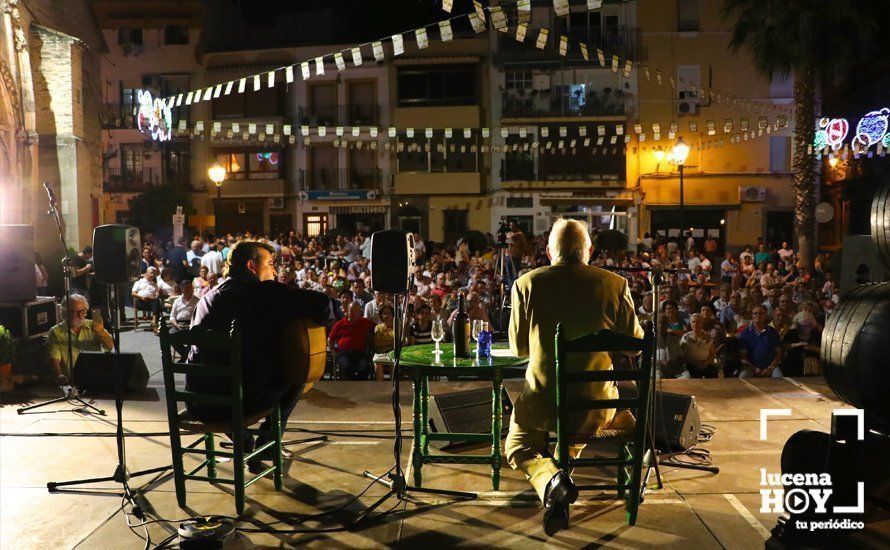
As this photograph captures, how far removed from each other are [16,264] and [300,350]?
184 inches

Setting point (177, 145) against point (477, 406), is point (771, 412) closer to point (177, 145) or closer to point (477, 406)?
point (477, 406)

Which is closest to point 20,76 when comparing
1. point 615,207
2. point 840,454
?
point 840,454

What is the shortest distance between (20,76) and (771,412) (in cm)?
1412

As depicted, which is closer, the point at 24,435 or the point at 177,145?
the point at 24,435

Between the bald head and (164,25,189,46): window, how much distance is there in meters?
29.4

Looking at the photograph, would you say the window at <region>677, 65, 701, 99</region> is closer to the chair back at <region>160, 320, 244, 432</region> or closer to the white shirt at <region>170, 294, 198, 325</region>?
the white shirt at <region>170, 294, 198, 325</region>

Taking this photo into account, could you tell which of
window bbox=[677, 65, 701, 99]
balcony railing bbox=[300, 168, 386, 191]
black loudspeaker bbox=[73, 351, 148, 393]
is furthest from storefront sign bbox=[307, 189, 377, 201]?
black loudspeaker bbox=[73, 351, 148, 393]

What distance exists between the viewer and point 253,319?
4148mm

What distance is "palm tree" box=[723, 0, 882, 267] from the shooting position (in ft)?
49.5

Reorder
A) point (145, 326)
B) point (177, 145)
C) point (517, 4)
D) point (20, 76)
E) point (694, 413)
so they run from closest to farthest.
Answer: point (694, 413)
point (517, 4)
point (145, 326)
point (20, 76)
point (177, 145)

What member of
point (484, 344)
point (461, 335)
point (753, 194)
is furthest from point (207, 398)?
point (753, 194)

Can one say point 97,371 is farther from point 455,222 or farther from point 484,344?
point 455,222

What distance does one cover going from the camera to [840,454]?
3.23m

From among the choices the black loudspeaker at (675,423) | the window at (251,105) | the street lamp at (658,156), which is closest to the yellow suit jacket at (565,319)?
the black loudspeaker at (675,423)
